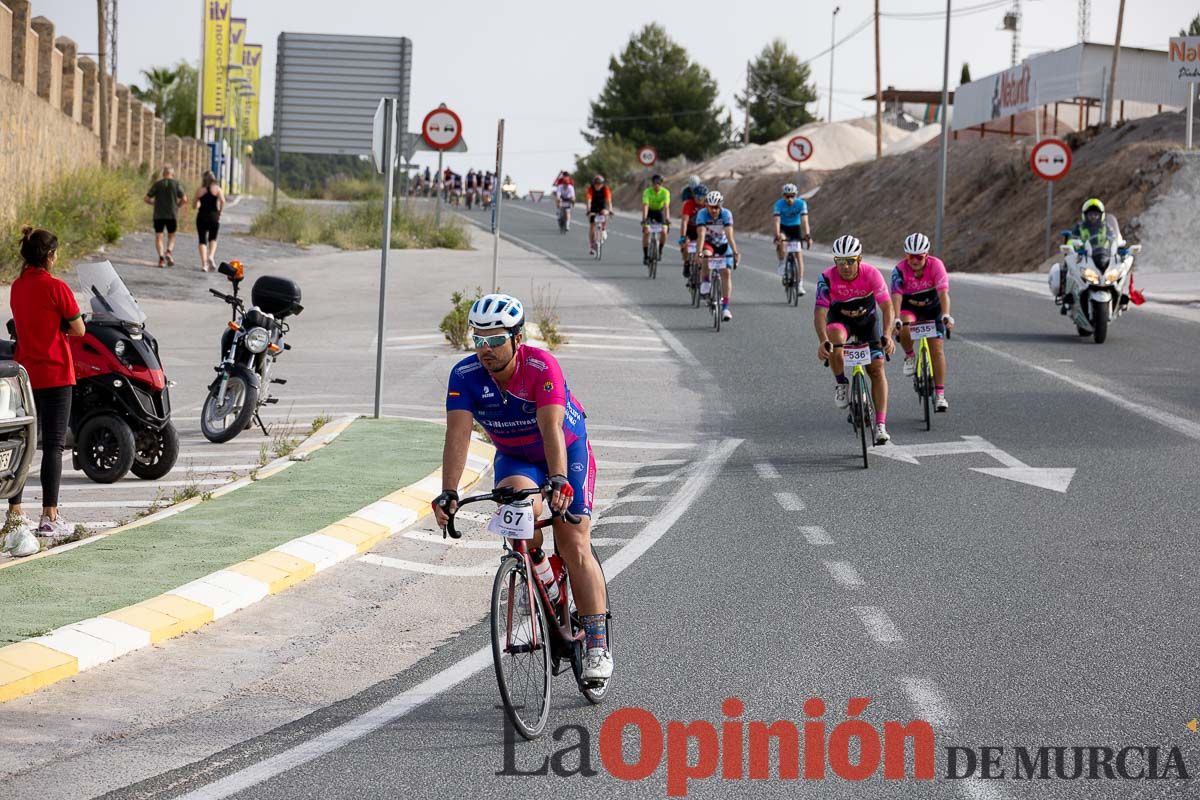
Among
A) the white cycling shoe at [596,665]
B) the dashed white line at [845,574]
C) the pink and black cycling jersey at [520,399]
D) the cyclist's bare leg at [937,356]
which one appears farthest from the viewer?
the cyclist's bare leg at [937,356]

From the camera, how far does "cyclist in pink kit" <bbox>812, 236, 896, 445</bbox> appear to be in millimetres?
14031

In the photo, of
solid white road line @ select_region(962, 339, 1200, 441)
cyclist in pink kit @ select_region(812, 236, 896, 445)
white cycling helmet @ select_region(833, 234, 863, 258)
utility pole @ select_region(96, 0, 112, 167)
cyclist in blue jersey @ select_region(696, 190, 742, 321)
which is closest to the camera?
white cycling helmet @ select_region(833, 234, 863, 258)

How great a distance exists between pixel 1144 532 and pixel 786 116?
344ft

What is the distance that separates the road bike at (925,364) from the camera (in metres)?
15.3

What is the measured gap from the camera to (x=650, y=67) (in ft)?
367

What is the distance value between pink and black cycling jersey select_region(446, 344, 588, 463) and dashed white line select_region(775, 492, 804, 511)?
195 inches

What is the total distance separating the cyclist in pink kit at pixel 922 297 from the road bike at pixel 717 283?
825cm

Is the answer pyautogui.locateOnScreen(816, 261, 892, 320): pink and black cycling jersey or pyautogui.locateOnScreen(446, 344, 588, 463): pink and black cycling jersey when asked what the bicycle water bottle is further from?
pyautogui.locateOnScreen(816, 261, 892, 320): pink and black cycling jersey

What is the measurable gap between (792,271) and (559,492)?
2172cm

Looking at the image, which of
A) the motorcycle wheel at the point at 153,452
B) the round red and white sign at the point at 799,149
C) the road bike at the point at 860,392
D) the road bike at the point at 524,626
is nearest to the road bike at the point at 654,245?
the round red and white sign at the point at 799,149

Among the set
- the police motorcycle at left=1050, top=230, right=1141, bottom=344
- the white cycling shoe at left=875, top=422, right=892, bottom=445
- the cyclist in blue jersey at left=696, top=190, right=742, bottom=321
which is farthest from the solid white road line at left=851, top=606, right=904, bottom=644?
the cyclist in blue jersey at left=696, top=190, right=742, bottom=321

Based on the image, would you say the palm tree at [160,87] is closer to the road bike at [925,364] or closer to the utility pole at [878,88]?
the utility pole at [878,88]

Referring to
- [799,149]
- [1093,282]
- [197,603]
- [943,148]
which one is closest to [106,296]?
[197,603]

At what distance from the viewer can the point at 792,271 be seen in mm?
27531
